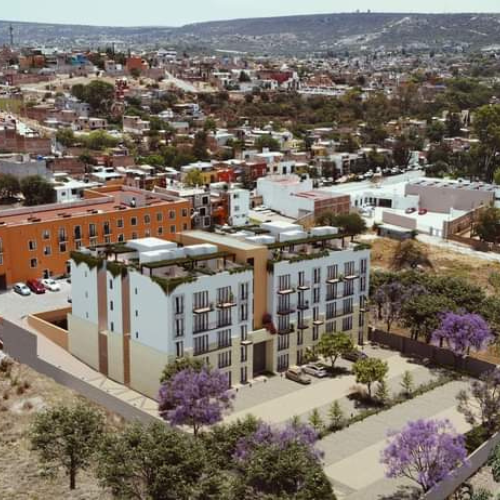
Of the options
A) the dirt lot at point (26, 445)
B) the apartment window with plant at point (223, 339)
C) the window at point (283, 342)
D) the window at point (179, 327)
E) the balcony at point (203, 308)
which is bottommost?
the dirt lot at point (26, 445)

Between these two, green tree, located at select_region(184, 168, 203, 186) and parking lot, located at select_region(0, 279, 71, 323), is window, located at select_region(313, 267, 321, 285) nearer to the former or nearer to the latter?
parking lot, located at select_region(0, 279, 71, 323)

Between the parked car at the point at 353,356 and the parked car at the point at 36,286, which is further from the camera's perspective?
the parked car at the point at 36,286

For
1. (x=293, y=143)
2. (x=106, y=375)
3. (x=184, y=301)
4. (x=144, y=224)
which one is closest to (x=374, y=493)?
(x=184, y=301)

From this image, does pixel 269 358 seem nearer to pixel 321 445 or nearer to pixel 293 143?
pixel 321 445

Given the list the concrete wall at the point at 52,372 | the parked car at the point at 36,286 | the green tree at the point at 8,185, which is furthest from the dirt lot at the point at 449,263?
the green tree at the point at 8,185

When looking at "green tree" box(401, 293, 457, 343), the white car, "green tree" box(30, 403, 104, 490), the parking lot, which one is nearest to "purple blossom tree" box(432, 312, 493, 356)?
"green tree" box(401, 293, 457, 343)

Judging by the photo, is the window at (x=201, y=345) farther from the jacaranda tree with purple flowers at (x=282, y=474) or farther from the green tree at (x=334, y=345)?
the jacaranda tree with purple flowers at (x=282, y=474)
